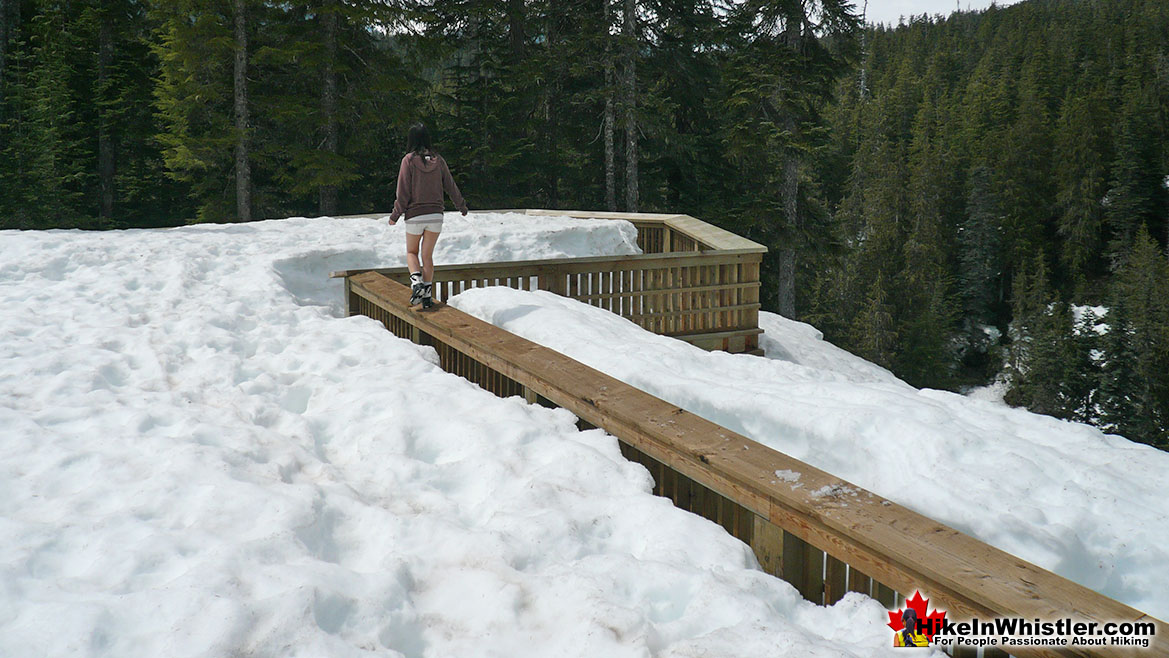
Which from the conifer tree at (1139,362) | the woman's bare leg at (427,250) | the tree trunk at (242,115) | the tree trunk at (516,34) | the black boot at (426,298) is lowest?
the conifer tree at (1139,362)

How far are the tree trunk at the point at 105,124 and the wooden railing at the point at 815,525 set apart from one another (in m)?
31.2

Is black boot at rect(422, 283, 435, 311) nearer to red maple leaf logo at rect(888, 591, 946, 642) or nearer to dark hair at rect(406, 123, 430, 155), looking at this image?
dark hair at rect(406, 123, 430, 155)

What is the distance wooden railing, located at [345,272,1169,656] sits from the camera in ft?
7.98

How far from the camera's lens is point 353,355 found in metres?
6.29

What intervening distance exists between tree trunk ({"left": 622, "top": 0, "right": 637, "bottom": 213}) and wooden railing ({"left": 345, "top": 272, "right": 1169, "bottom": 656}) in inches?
750

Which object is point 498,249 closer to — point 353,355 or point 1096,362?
point 353,355

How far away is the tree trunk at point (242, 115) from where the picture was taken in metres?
21.2

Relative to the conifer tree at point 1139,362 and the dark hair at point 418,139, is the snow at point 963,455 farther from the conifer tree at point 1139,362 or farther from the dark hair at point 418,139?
the conifer tree at point 1139,362

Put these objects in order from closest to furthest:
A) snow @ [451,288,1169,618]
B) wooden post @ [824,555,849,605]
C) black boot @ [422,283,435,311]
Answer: wooden post @ [824,555,849,605] → snow @ [451,288,1169,618] → black boot @ [422,283,435,311]

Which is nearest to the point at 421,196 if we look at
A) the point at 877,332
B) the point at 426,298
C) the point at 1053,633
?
the point at 426,298

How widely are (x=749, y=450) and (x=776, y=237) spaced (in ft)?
76.8

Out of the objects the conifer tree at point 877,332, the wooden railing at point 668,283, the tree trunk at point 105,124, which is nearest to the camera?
the wooden railing at point 668,283

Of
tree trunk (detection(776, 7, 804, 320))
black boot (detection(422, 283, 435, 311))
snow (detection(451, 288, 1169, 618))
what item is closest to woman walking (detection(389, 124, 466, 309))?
black boot (detection(422, 283, 435, 311))

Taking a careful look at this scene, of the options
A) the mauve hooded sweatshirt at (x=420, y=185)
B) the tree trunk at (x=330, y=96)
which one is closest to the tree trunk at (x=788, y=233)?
the tree trunk at (x=330, y=96)
